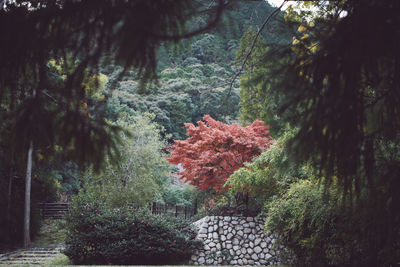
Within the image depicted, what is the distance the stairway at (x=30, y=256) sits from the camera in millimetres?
9695

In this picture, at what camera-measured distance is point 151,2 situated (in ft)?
5.55

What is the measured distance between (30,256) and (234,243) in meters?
6.43

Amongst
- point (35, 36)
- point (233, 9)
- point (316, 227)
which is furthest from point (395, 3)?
point (316, 227)

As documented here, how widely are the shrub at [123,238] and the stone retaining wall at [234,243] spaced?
0.40 m

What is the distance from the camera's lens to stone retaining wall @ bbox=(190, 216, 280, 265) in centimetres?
977

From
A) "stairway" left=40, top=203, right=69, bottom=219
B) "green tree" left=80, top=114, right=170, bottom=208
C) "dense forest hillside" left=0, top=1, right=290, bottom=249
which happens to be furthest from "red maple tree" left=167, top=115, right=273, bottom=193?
"stairway" left=40, top=203, right=69, bottom=219

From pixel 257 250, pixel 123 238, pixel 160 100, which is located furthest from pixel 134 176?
pixel 160 100

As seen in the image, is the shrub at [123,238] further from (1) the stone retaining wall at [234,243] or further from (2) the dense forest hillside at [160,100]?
(2) the dense forest hillside at [160,100]

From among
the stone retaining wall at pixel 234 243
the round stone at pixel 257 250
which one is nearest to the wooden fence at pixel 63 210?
the stone retaining wall at pixel 234 243

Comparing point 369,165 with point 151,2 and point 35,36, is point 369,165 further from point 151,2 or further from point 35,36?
point 35,36

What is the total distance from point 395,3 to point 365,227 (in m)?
1.52

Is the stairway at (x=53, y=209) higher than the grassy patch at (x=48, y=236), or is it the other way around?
the stairway at (x=53, y=209)

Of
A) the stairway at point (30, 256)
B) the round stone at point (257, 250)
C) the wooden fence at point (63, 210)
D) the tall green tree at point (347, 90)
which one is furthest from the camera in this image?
the wooden fence at point (63, 210)

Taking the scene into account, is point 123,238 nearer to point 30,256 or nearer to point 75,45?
point 30,256
